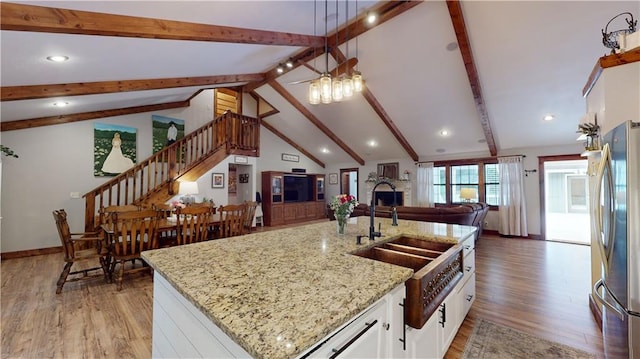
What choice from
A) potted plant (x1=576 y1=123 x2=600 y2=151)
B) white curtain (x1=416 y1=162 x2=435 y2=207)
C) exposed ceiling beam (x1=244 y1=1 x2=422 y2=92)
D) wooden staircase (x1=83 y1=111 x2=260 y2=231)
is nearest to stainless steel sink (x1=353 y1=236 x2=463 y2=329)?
potted plant (x1=576 y1=123 x2=600 y2=151)

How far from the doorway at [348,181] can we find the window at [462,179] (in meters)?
3.39

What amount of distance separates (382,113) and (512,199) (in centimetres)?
395

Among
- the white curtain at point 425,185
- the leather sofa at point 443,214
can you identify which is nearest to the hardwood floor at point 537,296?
the leather sofa at point 443,214

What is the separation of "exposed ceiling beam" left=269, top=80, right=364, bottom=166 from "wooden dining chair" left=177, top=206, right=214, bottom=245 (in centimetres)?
404

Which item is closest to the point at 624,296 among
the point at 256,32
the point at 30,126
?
the point at 256,32

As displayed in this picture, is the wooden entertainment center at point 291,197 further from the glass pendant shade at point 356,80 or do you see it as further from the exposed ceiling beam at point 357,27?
the glass pendant shade at point 356,80

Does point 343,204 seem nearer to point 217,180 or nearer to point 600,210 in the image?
point 600,210

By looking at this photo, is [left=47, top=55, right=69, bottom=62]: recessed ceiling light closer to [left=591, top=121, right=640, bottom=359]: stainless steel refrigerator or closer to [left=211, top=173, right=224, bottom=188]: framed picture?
[left=211, top=173, right=224, bottom=188]: framed picture

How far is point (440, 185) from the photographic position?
8.01m

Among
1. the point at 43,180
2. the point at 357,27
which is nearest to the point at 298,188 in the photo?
the point at 357,27

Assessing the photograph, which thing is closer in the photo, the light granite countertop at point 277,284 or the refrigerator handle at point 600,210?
the light granite countertop at point 277,284

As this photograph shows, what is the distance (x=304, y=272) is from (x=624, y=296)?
1820mm

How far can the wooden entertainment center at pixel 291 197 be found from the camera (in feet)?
27.2

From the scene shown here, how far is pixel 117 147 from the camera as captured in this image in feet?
18.1
